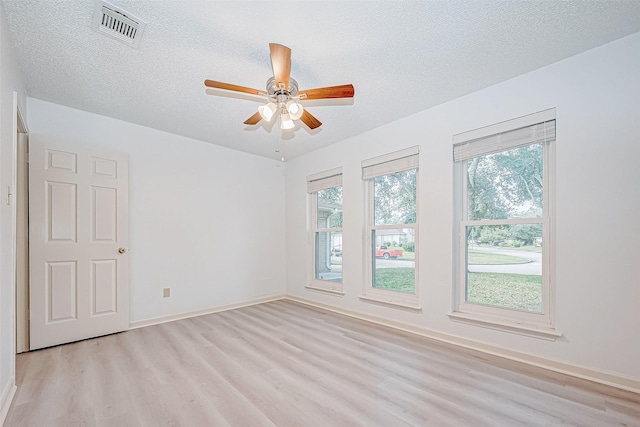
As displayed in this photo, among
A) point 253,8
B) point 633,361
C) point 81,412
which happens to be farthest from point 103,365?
point 633,361

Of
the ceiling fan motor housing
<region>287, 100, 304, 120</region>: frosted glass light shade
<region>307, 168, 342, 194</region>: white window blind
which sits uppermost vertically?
the ceiling fan motor housing

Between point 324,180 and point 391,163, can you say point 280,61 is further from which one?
point 324,180

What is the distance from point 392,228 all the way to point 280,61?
93.3 inches

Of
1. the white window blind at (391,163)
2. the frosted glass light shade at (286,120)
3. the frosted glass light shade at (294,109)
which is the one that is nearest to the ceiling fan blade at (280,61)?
the frosted glass light shade at (294,109)

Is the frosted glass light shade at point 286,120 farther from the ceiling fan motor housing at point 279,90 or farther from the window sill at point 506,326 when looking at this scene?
the window sill at point 506,326

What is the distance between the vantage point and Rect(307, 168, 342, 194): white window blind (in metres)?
4.32

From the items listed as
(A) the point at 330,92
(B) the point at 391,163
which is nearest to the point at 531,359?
(B) the point at 391,163

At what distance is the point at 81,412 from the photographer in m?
1.85

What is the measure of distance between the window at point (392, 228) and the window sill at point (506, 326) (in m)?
0.49

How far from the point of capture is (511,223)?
2.65 m

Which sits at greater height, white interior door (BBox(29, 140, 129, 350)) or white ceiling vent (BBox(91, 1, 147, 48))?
white ceiling vent (BBox(91, 1, 147, 48))

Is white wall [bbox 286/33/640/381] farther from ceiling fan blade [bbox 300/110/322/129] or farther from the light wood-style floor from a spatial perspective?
ceiling fan blade [bbox 300/110/322/129]

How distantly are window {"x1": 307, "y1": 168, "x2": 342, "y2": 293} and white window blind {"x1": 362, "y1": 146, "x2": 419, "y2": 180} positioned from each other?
1.74 ft

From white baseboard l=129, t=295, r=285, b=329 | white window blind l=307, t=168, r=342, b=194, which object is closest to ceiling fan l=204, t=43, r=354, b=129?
white window blind l=307, t=168, r=342, b=194
